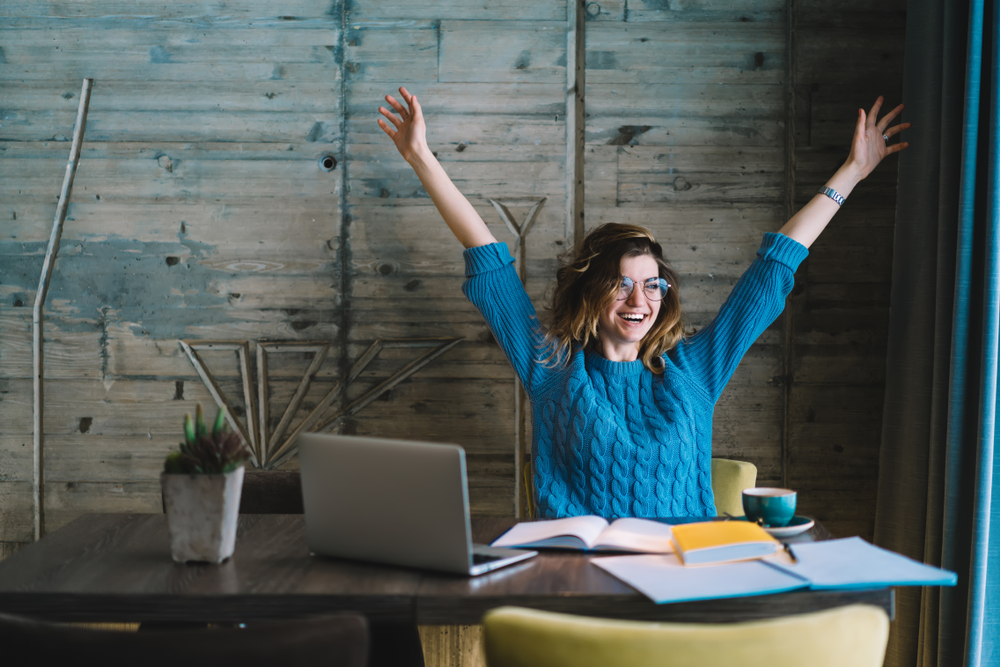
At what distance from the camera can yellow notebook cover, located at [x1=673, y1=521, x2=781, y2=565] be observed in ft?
4.05

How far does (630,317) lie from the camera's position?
6.52 feet

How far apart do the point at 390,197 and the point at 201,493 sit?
1.42 m

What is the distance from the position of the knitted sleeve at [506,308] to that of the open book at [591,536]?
2.07 feet

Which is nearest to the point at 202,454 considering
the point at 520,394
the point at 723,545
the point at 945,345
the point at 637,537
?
the point at 637,537

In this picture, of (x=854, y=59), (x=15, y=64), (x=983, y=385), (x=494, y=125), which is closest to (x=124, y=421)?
(x=15, y=64)

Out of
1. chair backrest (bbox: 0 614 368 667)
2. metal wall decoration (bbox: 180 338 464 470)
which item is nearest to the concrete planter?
chair backrest (bbox: 0 614 368 667)

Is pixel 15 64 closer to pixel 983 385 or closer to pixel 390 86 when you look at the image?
pixel 390 86

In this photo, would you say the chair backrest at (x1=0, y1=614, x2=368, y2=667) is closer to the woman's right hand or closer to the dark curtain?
the woman's right hand

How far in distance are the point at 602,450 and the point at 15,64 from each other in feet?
7.71

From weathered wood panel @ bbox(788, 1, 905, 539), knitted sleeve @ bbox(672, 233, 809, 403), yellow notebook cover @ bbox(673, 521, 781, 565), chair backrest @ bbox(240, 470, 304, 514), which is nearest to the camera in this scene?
yellow notebook cover @ bbox(673, 521, 781, 565)

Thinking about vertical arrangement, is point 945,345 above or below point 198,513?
above

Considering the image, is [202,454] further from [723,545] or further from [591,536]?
[723,545]

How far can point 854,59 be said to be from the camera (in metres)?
2.44

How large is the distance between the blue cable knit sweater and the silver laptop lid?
75 centimetres
